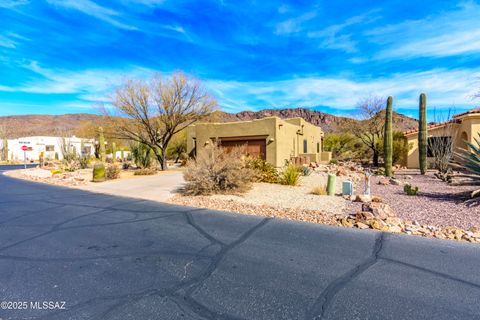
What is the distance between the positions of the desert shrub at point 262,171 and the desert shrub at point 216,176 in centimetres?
217

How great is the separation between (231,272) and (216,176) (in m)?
6.71

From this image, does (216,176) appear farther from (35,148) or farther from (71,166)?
(35,148)

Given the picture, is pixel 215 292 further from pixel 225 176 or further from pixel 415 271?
pixel 225 176

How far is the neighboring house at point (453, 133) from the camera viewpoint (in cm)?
1730

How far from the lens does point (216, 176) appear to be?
10195mm

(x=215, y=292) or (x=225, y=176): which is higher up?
(x=225, y=176)

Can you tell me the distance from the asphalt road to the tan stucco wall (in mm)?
16230

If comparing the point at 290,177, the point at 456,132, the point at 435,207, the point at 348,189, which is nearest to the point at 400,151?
the point at 456,132

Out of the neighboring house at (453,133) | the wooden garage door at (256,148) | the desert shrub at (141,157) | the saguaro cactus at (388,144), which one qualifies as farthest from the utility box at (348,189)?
the desert shrub at (141,157)

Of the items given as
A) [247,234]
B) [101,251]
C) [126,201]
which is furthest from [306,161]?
[101,251]

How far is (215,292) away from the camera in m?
3.09

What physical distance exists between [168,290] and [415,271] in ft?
11.1

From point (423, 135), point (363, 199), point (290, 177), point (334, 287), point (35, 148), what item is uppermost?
point (35, 148)

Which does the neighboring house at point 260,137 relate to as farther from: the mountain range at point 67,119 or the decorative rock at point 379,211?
the mountain range at point 67,119
